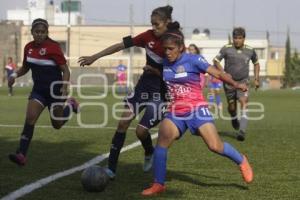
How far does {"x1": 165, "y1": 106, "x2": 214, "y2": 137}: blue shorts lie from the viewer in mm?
7441

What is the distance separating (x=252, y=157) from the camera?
10.4 meters

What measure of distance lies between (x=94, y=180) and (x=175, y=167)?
225cm

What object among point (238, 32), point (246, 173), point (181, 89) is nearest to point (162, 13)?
point (181, 89)

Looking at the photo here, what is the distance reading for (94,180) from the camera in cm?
729

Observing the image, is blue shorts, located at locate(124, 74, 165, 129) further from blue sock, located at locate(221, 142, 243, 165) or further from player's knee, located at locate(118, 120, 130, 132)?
blue sock, located at locate(221, 142, 243, 165)

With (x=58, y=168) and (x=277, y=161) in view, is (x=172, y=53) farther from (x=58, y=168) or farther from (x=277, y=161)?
(x=277, y=161)

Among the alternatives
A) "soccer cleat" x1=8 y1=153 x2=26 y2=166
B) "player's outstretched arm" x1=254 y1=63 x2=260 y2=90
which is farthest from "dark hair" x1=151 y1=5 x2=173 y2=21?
"player's outstretched arm" x1=254 y1=63 x2=260 y2=90

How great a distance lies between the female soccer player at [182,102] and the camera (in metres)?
7.39

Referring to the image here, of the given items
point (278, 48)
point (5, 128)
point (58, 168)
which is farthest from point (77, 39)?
point (58, 168)

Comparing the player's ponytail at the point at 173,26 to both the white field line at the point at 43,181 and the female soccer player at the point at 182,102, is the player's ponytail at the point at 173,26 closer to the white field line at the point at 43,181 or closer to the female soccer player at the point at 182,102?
the female soccer player at the point at 182,102

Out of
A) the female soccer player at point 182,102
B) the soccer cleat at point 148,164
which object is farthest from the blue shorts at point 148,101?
the female soccer player at point 182,102

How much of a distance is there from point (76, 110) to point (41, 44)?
1.81 meters

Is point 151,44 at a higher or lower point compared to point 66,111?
higher

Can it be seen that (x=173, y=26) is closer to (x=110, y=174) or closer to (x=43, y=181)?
(x=110, y=174)
